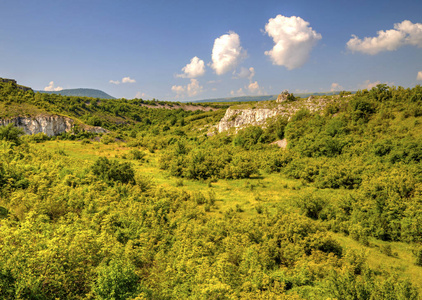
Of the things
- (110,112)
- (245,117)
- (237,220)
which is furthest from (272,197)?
(110,112)

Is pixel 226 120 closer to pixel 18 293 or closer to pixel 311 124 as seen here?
pixel 311 124

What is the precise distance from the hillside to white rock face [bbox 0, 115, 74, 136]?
30997 mm

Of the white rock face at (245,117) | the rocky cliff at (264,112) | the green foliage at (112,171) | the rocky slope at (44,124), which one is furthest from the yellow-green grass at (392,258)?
the rocky slope at (44,124)

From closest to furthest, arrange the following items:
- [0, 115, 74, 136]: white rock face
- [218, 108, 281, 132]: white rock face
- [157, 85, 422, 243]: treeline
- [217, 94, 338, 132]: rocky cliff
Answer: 1. [157, 85, 422, 243]: treeline
2. [217, 94, 338, 132]: rocky cliff
3. [218, 108, 281, 132]: white rock face
4. [0, 115, 74, 136]: white rock face

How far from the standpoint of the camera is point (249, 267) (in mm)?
13742

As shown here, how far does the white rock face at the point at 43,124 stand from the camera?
66312mm

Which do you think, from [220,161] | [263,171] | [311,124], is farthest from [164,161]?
[311,124]

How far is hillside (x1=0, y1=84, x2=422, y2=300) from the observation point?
10164 millimetres

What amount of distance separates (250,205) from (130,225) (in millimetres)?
15411

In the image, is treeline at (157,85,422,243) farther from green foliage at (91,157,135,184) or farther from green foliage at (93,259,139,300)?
green foliage at (93,259,139,300)

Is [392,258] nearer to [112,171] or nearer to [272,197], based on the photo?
[272,197]

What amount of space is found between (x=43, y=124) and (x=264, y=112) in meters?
66.9

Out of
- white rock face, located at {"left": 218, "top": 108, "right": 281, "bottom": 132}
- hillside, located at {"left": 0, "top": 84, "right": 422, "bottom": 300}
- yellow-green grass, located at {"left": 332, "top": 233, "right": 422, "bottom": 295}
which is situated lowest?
yellow-green grass, located at {"left": 332, "top": 233, "right": 422, "bottom": 295}

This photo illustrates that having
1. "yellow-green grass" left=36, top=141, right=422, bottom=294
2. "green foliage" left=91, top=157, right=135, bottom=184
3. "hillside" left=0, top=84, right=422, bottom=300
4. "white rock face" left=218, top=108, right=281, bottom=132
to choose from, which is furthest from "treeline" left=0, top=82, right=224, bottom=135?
"green foliage" left=91, top=157, right=135, bottom=184
